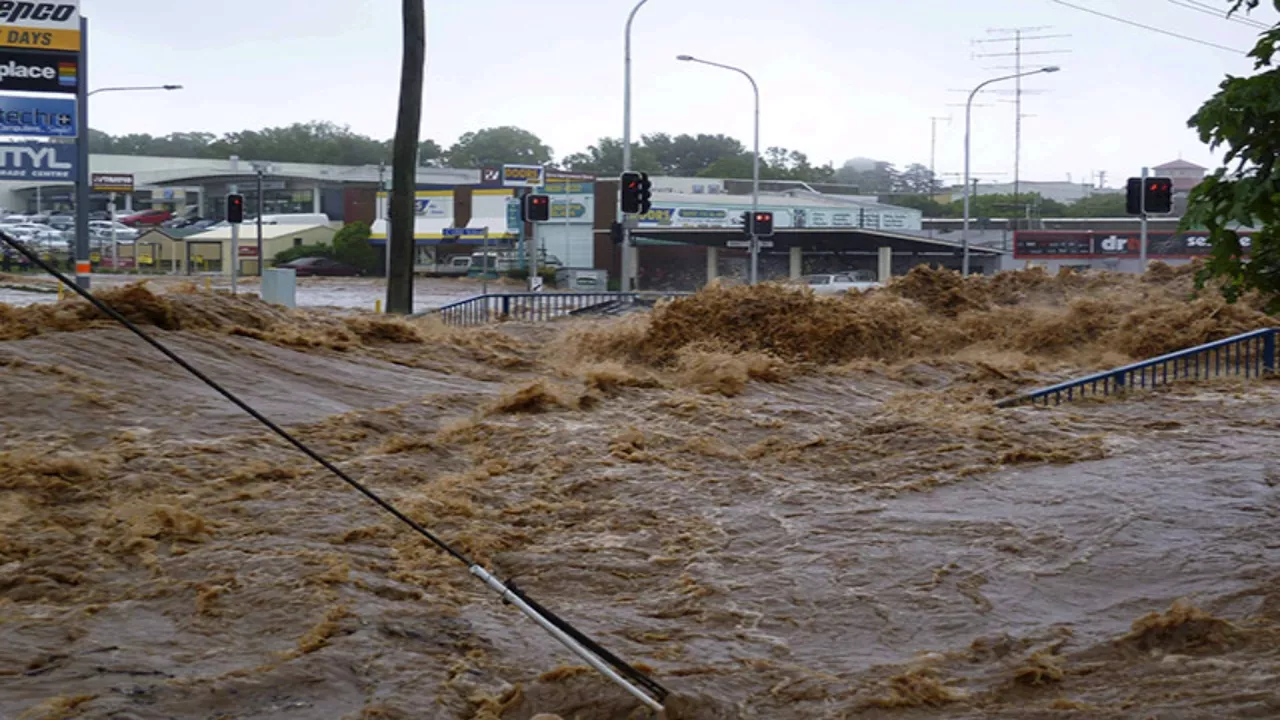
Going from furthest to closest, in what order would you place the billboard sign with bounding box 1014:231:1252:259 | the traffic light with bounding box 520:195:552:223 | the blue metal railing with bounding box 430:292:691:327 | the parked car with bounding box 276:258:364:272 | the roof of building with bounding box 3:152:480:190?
the roof of building with bounding box 3:152:480:190, the parked car with bounding box 276:258:364:272, the billboard sign with bounding box 1014:231:1252:259, the traffic light with bounding box 520:195:552:223, the blue metal railing with bounding box 430:292:691:327

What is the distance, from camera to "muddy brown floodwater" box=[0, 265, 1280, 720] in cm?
752

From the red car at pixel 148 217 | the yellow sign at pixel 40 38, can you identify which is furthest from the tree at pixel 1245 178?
the red car at pixel 148 217

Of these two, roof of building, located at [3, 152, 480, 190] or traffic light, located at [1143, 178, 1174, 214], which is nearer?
traffic light, located at [1143, 178, 1174, 214]

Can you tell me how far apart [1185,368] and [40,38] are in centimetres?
1881

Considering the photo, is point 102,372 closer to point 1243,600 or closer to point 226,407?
point 226,407

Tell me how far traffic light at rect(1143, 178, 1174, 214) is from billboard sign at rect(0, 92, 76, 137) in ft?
68.4

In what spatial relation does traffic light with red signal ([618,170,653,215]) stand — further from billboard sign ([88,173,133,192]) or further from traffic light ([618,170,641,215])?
billboard sign ([88,173,133,192])

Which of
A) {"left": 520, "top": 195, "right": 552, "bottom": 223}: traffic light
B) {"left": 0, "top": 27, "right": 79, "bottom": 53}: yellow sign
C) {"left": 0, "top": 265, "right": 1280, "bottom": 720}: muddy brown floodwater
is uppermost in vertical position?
{"left": 0, "top": 27, "right": 79, "bottom": 53}: yellow sign

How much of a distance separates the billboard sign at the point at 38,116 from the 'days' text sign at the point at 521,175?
1941 inches

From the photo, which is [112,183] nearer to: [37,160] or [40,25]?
[37,160]

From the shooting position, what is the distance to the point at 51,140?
25.2 meters

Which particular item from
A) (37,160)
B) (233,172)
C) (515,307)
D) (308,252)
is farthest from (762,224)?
(233,172)

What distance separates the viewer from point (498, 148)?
451 ft

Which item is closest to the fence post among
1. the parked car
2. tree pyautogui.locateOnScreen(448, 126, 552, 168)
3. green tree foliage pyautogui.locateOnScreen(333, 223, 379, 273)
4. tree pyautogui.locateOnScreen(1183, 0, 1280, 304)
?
tree pyautogui.locateOnScreen(1183, 0, 1280, 304)
